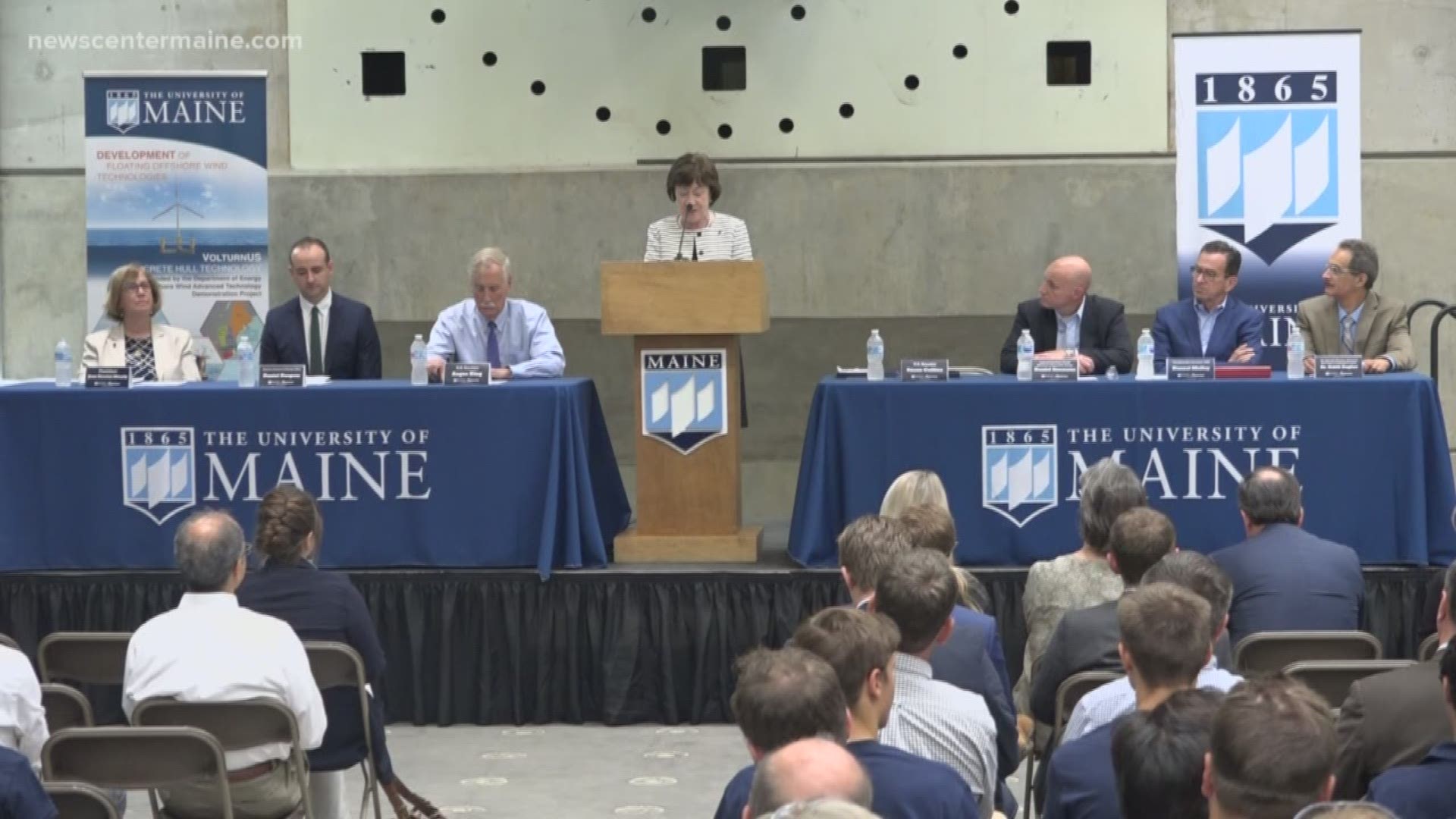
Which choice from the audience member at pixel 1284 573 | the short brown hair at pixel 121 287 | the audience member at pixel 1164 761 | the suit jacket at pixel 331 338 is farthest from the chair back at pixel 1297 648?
the short brown hair at pixel 121 287

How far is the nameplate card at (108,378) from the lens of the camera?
709 cm

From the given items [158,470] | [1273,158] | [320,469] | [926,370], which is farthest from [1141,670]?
[1273,158]

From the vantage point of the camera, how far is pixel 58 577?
7.00 m

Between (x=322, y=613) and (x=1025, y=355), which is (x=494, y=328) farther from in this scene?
(x=322, y=613)

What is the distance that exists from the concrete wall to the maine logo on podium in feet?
9.31

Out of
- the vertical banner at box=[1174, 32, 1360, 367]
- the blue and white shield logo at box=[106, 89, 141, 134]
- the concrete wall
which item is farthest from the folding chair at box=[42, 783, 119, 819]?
the vertical banner at box=[1174, 32, 1360, 367]

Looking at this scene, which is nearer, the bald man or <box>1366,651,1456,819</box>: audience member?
<box>1366,651,1456,819</box>: audience member

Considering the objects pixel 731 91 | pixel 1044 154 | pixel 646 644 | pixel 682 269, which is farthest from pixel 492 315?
pixel 1044 154

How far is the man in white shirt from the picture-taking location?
4328 mm

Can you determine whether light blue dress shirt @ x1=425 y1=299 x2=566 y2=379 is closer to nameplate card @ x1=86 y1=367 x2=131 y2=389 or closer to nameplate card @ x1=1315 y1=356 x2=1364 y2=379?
nameplate card @ x1=86 y1=367 x2=131 y2=389

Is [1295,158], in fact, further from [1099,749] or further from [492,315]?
[1099,749]

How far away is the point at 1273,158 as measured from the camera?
9.38 metres

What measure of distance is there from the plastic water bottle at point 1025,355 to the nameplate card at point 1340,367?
40.4 inches

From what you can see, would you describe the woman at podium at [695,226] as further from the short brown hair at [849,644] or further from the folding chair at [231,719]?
the short brown hair at [849,644]
